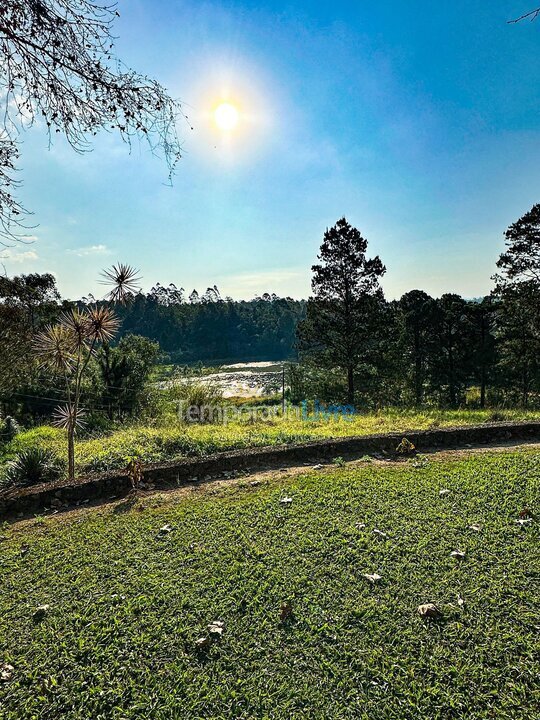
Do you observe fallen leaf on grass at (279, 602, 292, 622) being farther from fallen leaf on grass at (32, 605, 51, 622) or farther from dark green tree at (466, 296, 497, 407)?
dark green tree at (466, 296, 497, 407)

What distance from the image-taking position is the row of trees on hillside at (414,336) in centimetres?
1457

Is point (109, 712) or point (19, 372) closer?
point (109, 712)

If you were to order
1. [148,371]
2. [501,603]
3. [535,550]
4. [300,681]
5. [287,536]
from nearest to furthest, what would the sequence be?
[300,681] < [501,603] < [535,550] < [287,536] < [148,371]

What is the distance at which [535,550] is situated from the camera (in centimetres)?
261

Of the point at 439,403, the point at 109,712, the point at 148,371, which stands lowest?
the point at 439,403

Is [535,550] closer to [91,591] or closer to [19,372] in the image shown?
[91,591]

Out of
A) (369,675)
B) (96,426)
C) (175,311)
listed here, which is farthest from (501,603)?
(175,311)

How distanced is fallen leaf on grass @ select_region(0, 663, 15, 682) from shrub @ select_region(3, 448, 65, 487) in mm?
3653

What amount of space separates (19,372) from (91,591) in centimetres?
953

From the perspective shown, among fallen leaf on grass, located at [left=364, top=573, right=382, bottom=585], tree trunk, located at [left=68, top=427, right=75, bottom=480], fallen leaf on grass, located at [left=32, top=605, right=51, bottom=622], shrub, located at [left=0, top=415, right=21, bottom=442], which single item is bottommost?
shrub, located at [left=0, top=415, right=21, bottom=442]

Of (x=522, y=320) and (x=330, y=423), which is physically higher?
(x=522, y=320)

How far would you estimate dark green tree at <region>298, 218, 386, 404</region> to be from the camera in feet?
47.7

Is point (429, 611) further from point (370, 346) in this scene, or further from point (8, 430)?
point (370, 346)

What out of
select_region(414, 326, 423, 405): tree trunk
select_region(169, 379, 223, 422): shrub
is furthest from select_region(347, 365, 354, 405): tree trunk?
select_region(414, 326, 423, 405): tree trunk
